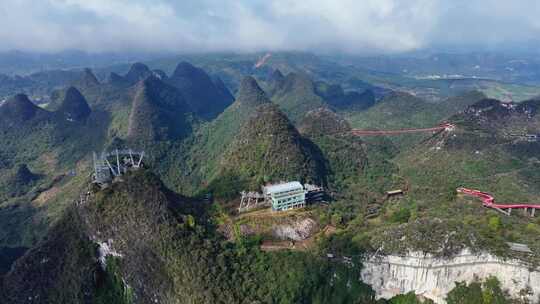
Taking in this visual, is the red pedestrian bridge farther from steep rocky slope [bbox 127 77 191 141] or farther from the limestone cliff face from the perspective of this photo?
steep rocky slope [bbox 127 77 191 141]

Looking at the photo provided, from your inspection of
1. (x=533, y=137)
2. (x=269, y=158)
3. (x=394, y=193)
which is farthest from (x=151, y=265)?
(x=533, y=137)

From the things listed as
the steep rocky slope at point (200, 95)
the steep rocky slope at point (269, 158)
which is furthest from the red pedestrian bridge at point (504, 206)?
the steep rocky slope at point (200, 95)

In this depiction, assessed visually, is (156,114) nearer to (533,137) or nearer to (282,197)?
(282,197)

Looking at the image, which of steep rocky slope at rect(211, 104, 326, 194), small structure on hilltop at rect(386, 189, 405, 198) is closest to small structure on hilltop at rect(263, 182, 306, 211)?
steep rocky slope at rect(211, 104, 326, 194)

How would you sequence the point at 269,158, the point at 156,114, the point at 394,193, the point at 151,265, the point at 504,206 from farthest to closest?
1. the point at 156,114
2. the point at 394,193
3. the point at 269,158
4. the point at 504,206
5. the point at 151,265

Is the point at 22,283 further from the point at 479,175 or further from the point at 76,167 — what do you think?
the point at 479,175

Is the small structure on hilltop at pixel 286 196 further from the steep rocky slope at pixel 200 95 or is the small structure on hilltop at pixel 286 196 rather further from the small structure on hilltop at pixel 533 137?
the steep rocky slope at pixel 200 95

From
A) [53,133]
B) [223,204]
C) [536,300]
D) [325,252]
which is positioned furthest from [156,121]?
[536,300]
